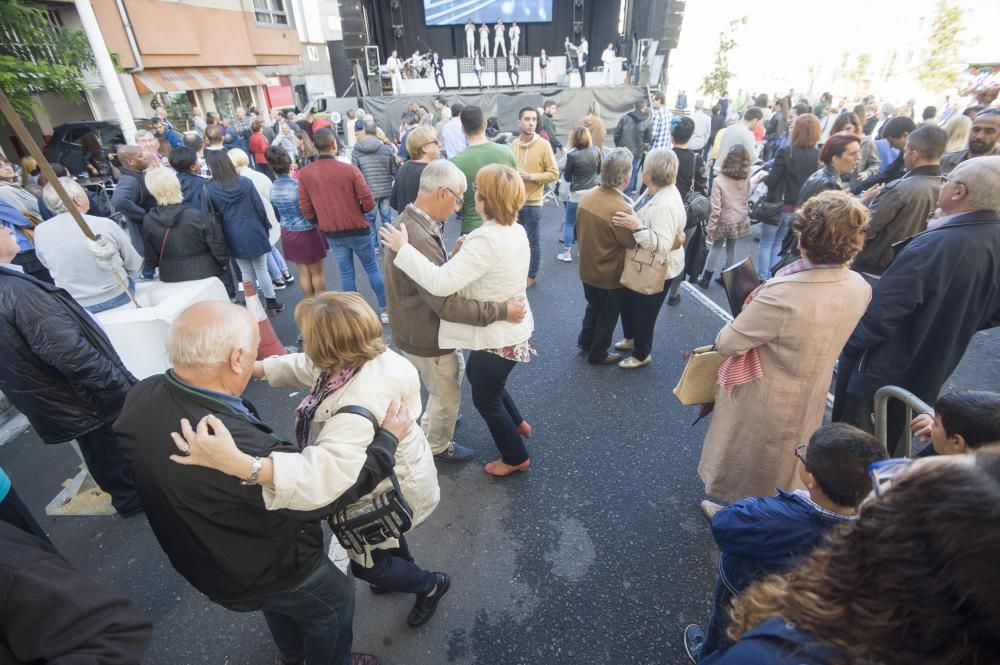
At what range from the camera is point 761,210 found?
195 inches

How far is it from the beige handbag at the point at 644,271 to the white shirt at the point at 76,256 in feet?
11.8

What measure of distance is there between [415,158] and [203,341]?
3.81m

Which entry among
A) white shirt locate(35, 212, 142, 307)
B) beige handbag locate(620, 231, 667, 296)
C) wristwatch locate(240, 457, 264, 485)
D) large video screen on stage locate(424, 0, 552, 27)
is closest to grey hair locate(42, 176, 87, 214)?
white shirt locate(35, 212, 142, 307)

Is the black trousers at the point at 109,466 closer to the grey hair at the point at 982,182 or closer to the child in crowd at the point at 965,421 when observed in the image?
the child in crowd at the point at 965,421

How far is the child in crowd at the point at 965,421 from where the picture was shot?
145 centimetres

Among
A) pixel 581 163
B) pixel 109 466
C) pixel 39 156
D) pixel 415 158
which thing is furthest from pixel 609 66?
pixel 109 466

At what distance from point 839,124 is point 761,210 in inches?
62.3

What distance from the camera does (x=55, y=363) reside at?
221cm

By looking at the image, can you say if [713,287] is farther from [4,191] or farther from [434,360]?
[4,191]

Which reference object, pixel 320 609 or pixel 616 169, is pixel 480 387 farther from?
pixel 616 169

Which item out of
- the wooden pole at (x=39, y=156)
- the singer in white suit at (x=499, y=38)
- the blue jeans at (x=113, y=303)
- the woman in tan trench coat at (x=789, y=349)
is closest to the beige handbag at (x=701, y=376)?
the woman in tan trench coat at (x=789, y=349)

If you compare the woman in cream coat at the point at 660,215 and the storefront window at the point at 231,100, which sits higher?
the storefront window at the point at 231,100

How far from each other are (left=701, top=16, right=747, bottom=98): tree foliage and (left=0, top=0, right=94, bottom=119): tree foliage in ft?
71.2

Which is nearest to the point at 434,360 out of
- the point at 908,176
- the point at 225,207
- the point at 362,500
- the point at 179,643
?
the point at 362,500
